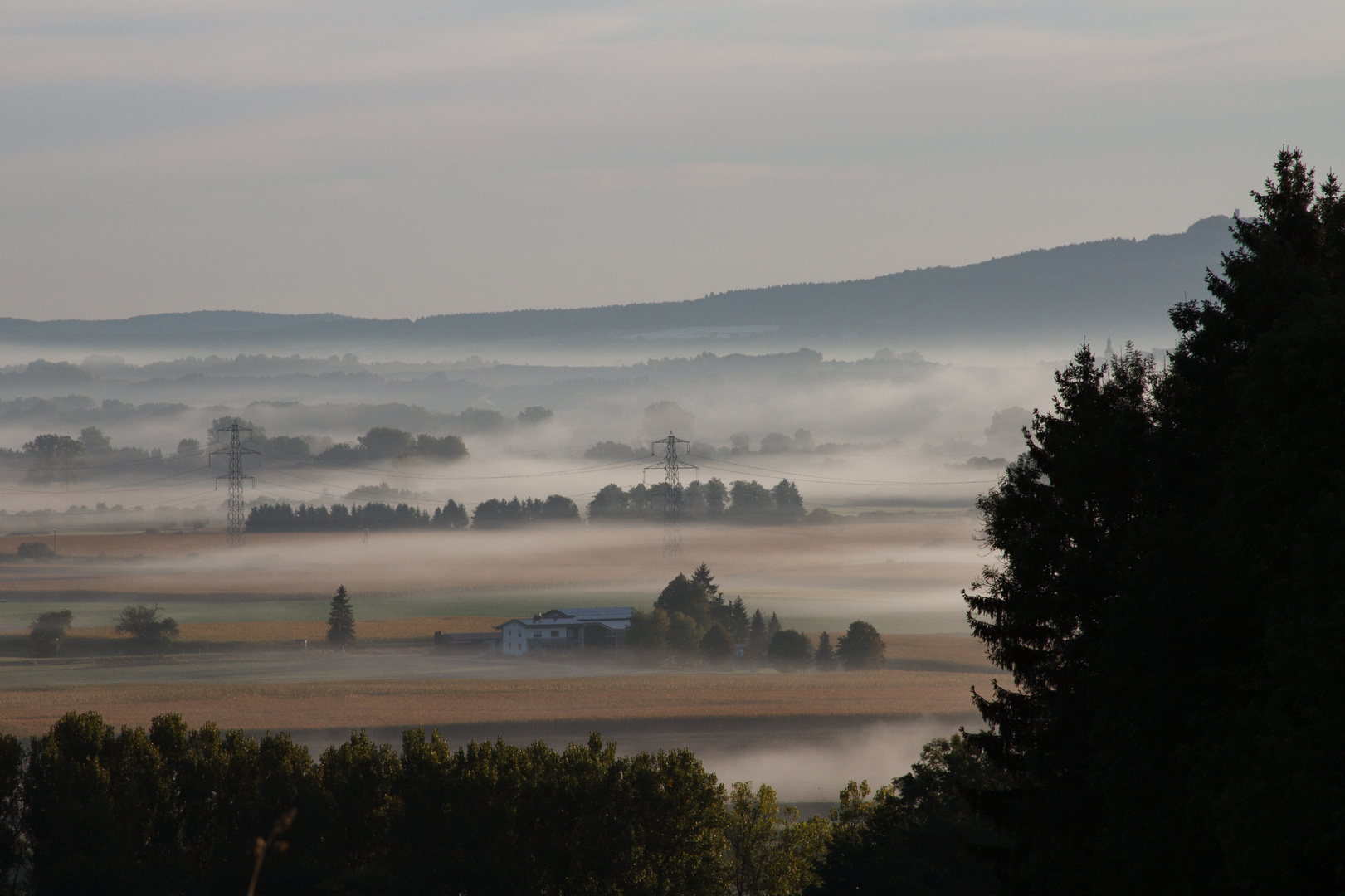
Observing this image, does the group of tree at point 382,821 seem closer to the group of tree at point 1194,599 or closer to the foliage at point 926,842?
the foliage at point 926,842

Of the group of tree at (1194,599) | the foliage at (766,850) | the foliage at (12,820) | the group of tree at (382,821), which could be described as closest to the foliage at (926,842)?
the group of tree at (382,821)

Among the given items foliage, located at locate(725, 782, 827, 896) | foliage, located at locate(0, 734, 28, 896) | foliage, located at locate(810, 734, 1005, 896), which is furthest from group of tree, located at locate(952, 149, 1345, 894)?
foliage, located at locate(0, 734, 28, 896)

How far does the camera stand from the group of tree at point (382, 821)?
3012 inches

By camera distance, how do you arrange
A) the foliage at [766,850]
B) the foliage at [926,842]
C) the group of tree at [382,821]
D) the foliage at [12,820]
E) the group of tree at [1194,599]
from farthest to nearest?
the foliage at [766,850] → the foliage at [12,820] → the group of tree at [382,821] → the foliage at [926,842] → the group of tree at [1194,599]

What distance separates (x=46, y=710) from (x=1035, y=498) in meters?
189

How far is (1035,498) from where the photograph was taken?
135 feet

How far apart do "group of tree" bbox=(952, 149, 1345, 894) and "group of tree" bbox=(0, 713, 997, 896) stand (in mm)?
33107

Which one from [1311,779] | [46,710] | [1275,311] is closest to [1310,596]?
[1311,779]

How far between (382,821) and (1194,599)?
61.5m

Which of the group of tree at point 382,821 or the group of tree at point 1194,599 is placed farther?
the group of tree at point 382,821

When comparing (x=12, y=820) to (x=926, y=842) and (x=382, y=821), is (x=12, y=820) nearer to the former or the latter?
(x=382, y=821)

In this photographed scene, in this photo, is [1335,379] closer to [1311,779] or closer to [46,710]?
[1311,779]

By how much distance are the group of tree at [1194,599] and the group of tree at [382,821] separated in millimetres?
33107

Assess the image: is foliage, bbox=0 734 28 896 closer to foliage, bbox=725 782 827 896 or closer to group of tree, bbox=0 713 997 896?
group of tree, bbox=0 713 997 896
